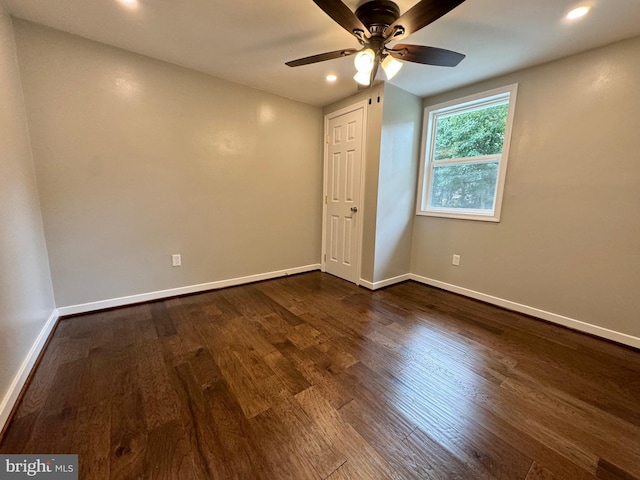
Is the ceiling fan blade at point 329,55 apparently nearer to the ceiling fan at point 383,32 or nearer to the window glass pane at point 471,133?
the ceiling fan at point 383,32

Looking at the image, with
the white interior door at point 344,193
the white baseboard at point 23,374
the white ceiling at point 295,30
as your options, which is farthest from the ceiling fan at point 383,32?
the white baseboard at point 23,374

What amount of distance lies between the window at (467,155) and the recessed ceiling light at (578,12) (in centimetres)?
80

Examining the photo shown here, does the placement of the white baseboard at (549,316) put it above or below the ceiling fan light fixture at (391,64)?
below

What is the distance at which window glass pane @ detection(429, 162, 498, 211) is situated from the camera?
2721mm

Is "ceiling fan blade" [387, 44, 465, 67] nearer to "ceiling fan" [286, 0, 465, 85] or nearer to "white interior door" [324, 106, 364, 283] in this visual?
"ceiling fan" [286, 0, 465, 85]

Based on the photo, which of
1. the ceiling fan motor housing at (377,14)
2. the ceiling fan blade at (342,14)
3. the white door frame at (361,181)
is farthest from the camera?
A: the white door frame at (361,181)

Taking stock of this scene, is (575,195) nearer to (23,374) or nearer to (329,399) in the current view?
(329,399)

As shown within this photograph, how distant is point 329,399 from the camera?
4.74 ft

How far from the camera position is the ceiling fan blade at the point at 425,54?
61.3 inches

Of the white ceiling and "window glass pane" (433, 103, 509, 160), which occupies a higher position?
the white ceiling

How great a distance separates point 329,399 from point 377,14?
2270mm

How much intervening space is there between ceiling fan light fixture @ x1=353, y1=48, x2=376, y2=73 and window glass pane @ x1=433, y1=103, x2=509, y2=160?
70.9 inches

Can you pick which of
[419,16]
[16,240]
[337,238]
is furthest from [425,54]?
[16,240]

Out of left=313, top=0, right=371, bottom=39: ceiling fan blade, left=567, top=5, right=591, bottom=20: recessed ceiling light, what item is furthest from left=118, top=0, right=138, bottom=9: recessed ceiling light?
left=567, top=5, right=591, bottom=20: recessed ceiling light
